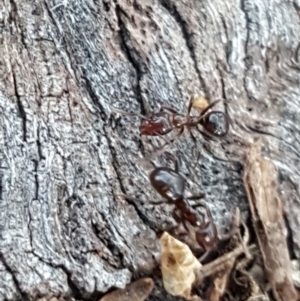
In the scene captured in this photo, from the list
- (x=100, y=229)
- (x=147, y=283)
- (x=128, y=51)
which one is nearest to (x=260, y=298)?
(x=147, y=283)

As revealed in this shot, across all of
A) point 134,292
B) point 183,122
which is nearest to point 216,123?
point 183,122

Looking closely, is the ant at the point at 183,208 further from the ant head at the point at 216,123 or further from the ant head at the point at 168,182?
the ant head at the point at 216,123

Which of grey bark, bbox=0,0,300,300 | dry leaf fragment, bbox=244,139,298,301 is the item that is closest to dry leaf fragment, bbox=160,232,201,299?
grey bark, bbox=0,0,300,300

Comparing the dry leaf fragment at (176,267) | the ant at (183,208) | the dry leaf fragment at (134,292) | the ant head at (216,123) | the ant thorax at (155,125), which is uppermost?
the ant head at (216,123)

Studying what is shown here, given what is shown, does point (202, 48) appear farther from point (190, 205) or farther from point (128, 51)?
point (190, 205)

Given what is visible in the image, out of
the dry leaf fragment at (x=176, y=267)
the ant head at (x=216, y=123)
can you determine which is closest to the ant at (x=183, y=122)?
the ant head at (x=216, y=123)

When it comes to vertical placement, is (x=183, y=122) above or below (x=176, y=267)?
above

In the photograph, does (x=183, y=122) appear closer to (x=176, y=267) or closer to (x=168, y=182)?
(x=168, y=182)
